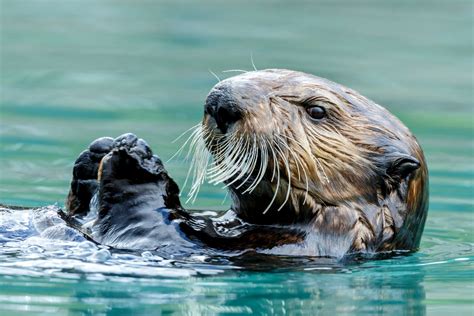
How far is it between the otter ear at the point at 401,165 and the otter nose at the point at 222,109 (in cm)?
76

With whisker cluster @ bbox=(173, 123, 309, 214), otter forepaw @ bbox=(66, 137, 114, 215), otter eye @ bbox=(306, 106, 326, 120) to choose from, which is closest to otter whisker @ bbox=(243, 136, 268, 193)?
whisker cluster @ bbox=(173, 123, 309, 214)

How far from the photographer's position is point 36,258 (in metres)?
5.64

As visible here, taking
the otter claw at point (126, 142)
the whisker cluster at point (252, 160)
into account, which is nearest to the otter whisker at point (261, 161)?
the whisker cluster at point (252, 160)

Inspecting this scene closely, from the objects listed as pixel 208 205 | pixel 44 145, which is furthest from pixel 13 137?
pixel 208 205

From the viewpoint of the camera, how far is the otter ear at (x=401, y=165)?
5879 mm

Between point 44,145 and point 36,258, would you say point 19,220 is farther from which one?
point 44,145

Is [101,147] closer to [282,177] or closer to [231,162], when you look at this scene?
[231,162]

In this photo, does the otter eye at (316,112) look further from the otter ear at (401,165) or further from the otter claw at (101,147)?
the otter claw at (101,147)

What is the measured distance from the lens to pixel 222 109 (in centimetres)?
568

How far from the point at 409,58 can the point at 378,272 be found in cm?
830

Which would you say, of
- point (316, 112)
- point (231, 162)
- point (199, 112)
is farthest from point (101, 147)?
point (199, 112)

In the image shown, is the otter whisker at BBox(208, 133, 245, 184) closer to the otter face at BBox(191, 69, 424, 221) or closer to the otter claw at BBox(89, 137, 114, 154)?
the otter face at BBox(191, 69, 424, 221)

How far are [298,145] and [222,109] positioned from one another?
1.40 feet

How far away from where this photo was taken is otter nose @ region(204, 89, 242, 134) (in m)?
5.65
